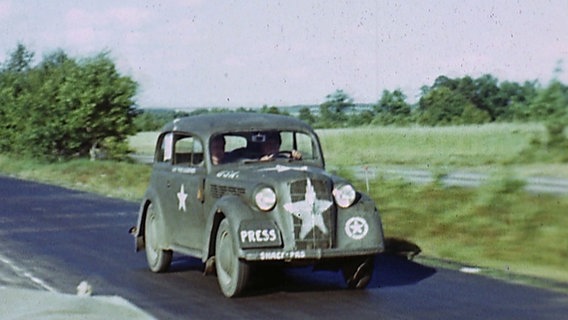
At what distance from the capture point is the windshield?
40.5 ft

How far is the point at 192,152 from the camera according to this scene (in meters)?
12.7

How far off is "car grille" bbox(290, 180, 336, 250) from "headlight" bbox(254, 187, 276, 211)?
20 centimetres

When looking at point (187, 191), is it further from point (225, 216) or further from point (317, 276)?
point (317, 276)

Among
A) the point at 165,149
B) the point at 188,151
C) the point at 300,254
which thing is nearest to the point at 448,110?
the point at 165,149

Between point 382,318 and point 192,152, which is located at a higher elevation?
point 192,152

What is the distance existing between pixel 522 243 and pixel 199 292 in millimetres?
4731

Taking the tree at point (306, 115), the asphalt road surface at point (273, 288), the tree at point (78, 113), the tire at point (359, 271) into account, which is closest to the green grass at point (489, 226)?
the asphalt road surface at point (273, 288)

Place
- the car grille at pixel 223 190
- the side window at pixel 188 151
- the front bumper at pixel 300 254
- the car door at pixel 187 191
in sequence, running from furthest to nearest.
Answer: the side window at pixel 188 151 < the car door at pixel 187 191 < the car grille at pixel 223 190 < the front bumper at pixel 300 254

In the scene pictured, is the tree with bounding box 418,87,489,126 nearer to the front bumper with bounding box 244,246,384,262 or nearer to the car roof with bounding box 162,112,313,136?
the car roof with bounding box 162,112,313,136

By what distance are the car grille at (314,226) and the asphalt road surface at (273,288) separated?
22.2 inches

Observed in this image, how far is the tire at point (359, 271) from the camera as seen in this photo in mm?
11547

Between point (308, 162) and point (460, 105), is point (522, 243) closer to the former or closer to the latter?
point (308, 162)

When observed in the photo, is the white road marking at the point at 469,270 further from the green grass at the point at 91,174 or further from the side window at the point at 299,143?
the green grass at the point at 91,174

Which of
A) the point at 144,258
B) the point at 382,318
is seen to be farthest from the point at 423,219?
the point at 382,318
